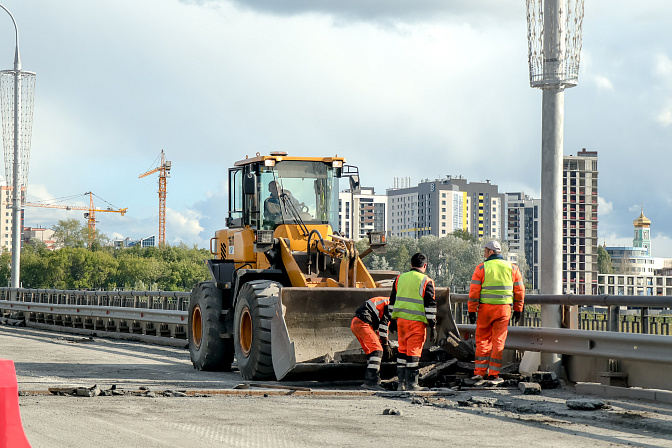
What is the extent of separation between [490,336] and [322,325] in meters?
2.16

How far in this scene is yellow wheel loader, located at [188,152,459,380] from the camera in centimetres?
1152

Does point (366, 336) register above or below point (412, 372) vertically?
above

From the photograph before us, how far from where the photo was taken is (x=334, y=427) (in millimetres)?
7520

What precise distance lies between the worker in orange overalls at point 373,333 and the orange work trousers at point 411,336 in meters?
0.35

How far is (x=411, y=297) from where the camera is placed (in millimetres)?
10672

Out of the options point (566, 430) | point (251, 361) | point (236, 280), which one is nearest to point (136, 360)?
point (236, 280)

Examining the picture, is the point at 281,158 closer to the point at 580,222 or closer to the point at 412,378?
the point at 412,378

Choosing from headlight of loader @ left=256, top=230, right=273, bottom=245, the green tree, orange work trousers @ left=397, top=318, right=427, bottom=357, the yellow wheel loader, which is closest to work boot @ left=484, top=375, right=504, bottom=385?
orange work trousers @ left=397, top=318, right=427, bottom=357

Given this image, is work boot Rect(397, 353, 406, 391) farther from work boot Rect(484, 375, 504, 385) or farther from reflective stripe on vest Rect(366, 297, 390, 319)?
work boot Rect(484, 375, 504, 385)

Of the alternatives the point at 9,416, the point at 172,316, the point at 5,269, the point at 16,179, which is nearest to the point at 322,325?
the point at 9,416

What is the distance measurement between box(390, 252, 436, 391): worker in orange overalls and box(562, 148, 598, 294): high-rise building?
161m

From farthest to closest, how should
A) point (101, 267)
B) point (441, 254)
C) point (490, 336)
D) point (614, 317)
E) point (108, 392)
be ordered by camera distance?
point (441, 254)
point (101, 267)
point (490, 336)
point (614, 317)
point (108, 392)

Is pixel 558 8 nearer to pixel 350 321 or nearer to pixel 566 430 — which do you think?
pixel 350 321

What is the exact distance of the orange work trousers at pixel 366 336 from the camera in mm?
10797
